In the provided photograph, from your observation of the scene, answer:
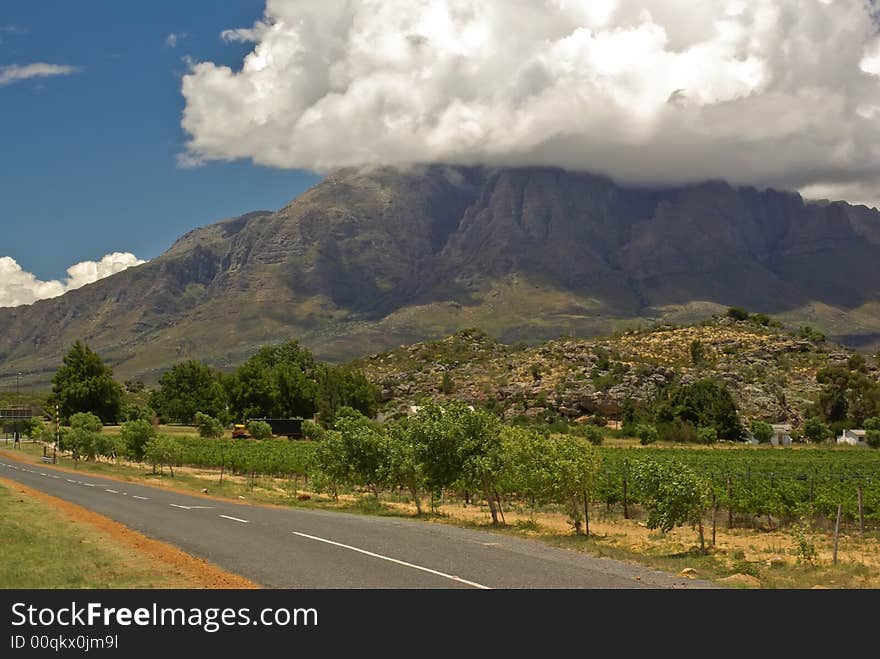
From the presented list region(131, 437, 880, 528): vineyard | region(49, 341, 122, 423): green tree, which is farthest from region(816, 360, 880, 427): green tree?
region(49, 341, 122, 423): green tree

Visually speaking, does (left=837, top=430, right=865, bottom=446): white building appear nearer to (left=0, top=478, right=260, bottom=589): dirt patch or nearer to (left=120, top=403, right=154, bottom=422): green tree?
(left=0, top=478, right=260, bottom=589): dirt patch

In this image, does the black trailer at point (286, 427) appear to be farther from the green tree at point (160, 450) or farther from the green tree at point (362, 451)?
the green tree at point (362, 451)

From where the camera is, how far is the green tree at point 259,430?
117m

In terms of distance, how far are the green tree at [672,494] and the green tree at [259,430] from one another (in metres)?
95.5

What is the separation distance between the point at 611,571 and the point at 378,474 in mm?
22187

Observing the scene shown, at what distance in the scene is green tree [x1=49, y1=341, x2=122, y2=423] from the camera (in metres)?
122

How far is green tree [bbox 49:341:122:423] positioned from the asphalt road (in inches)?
3663

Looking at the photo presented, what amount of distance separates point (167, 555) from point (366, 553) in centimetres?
549

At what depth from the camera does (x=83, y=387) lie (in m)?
121

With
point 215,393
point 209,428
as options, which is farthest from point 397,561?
point 215,393
